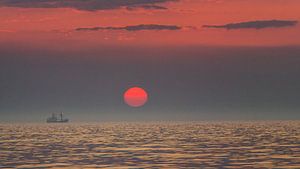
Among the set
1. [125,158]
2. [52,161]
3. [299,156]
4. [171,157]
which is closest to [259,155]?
[299,156]

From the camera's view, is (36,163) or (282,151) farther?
(282,151)

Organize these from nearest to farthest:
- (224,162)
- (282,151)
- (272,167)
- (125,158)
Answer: (272,167) < (224,162) < (125,158) < (282,151)

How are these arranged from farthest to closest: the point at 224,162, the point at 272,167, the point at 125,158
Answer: the point at 125,158
the point at 224,162
the point at 272,167

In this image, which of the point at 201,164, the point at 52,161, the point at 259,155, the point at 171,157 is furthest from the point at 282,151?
the point at 52,161

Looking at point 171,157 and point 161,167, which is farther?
point 171,157

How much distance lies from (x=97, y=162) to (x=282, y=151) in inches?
905

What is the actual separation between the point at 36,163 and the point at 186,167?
46.2 feet

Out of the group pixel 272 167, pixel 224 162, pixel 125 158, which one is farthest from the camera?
pixel 125 158

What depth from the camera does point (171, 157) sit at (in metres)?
69.7

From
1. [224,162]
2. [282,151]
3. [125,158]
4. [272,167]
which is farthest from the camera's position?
[282,151]

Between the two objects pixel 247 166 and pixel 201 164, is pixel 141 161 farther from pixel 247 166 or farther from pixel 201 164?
pixel 247 166

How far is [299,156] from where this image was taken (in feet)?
227

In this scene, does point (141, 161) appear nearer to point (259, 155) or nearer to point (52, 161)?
point (52, 161)

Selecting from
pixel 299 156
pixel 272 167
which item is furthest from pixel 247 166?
pixel 299 156
